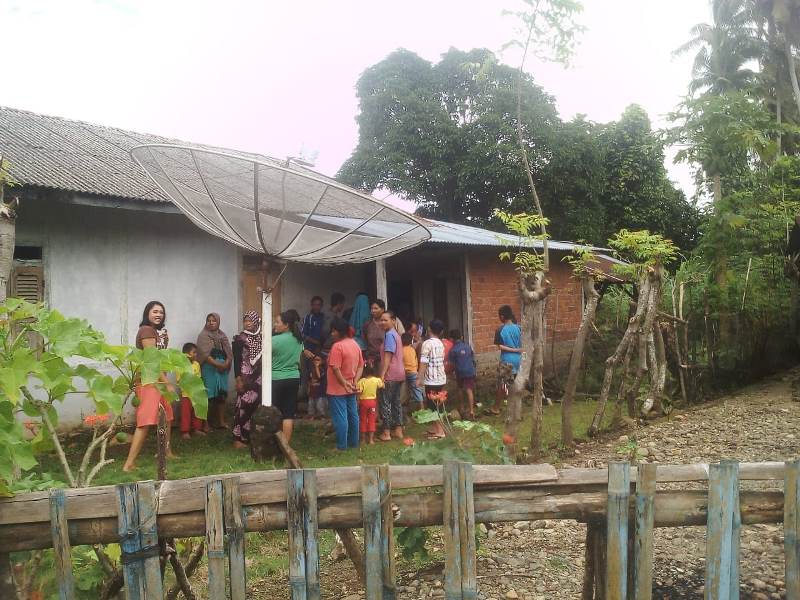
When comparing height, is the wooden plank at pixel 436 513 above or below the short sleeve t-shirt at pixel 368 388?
above

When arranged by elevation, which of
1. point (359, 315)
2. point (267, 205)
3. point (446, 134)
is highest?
point (446, 134)

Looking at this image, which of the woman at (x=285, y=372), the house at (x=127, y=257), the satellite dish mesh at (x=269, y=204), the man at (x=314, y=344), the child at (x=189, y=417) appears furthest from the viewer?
the man at (x=314, y=344)

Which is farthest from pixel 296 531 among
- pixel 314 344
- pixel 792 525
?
pixel 314 344

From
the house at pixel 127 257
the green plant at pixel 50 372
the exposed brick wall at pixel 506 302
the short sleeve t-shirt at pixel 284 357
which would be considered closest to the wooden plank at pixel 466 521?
the green plant at pixel 50 372

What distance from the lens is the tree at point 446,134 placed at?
19344 millimetres

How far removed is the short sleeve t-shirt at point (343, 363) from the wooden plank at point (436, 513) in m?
4.37

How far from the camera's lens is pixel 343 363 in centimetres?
677

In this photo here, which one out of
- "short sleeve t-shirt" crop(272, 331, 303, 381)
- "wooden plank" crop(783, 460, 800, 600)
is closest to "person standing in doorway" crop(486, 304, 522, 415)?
"short sleeve t-shirt" crop(272, 331, 303, 381)

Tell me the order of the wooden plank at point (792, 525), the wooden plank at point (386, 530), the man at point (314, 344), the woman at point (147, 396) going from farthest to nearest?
1. the man at point (314, 344)
2. the woman at point (147, 396)
3. the wooden plank at point (792, 525)
4. the wooden plank at point (386, 530)

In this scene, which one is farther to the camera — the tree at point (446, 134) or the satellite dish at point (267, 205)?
the tree at point (446, 134)

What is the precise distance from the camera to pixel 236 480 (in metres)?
2.26

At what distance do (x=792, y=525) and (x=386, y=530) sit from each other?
154cm

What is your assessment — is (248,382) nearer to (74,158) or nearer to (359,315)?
(359,315)

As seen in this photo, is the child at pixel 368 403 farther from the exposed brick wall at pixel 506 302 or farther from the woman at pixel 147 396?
the exposed brick wall at pixel 506 302
